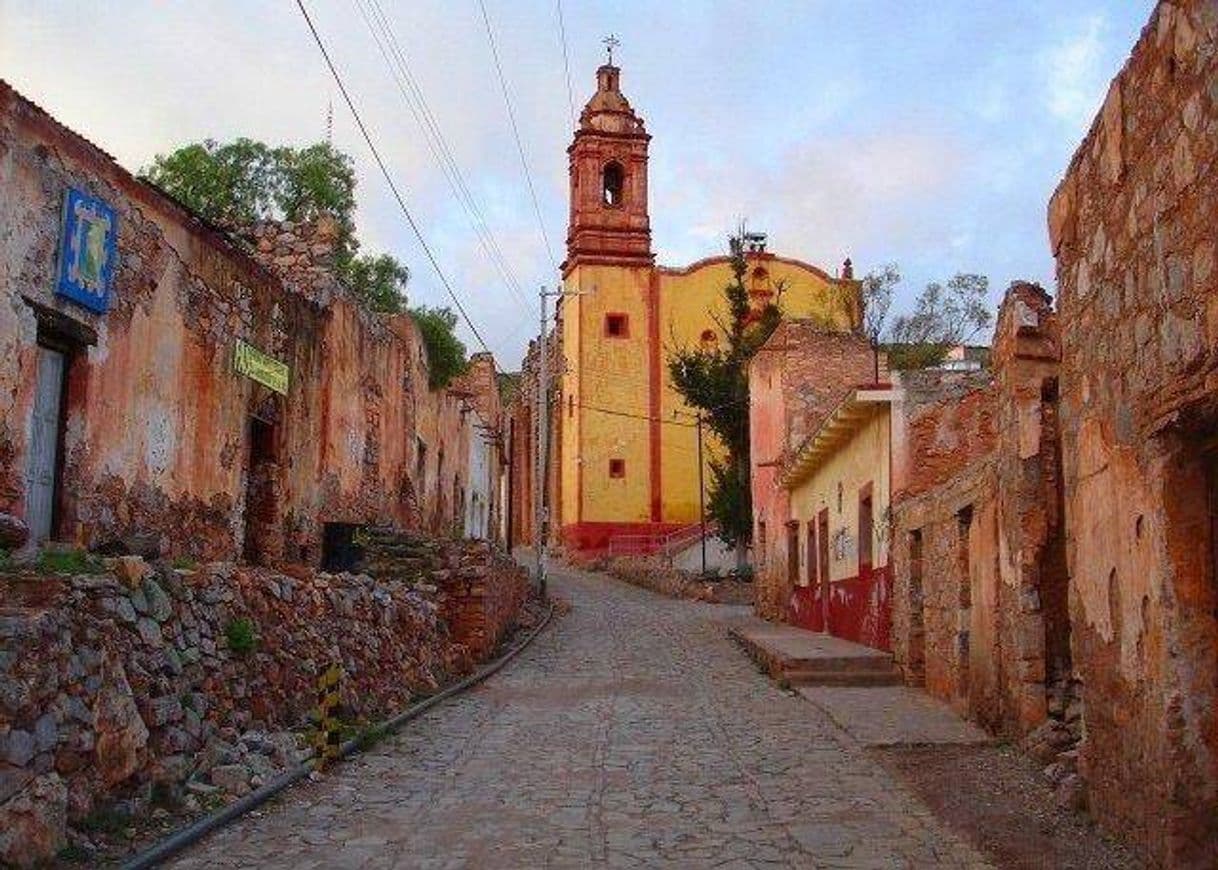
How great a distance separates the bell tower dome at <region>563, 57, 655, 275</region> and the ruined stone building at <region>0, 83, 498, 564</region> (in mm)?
27908

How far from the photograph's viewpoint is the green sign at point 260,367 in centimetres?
1466

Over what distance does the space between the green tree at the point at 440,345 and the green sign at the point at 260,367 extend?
9195 millimetres

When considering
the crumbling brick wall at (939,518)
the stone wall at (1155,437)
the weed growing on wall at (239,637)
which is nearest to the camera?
the stone wall at (1155,437)

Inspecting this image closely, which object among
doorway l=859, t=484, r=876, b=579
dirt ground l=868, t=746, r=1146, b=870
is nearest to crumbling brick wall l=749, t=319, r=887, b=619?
doorway l=859, t=484, r=876, b=579

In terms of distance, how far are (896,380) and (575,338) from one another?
3175 cm

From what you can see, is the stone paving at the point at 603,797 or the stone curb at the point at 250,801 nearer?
the stone curb at the point at 250,801

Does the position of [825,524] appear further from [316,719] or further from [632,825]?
[632,825]

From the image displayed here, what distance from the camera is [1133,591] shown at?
621 centimetres

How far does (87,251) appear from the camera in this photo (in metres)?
11.0

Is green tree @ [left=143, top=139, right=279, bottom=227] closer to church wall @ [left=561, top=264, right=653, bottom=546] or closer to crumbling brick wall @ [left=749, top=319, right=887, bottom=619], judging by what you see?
crumbling brick wall @ [left=749, top=319, right=887, bottom=619]

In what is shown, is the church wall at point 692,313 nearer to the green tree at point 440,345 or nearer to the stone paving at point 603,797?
the green tree at point 440,345

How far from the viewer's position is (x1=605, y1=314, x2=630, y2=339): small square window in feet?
159

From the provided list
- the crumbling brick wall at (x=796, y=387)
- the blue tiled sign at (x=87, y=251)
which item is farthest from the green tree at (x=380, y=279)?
the blue tiled sign at (x=87, y=251)

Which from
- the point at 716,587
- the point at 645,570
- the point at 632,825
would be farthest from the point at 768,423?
the point at 632,825
